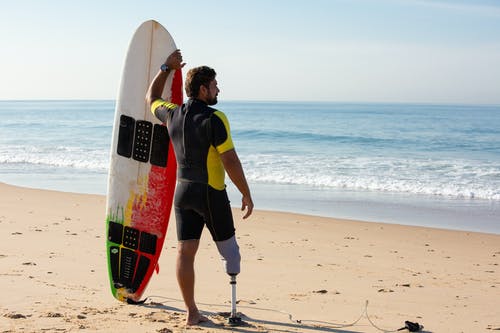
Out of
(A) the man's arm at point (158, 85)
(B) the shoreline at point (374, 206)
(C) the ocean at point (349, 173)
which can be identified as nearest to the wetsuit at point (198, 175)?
(A) the man's arm at point (158, 85)

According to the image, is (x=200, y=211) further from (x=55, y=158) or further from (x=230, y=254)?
(x=55, y=158)

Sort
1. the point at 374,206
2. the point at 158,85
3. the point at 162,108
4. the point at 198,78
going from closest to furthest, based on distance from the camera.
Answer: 1. the point at 198,78
2. the point at 162,108
3. the point at 158,85
4. the point at 374,206

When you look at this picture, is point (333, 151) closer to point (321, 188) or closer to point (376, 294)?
point (321, 188)

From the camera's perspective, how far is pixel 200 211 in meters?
3.94

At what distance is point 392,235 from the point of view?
8.12 metres

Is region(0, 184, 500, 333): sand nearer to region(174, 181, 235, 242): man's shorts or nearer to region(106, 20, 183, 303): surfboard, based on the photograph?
region(106, 20, 183, 303): surfboard

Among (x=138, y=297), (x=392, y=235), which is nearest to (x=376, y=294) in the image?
(x=138, y=297)

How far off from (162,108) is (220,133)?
0.56 meters

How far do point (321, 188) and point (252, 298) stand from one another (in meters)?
8.38

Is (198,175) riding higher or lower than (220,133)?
lower

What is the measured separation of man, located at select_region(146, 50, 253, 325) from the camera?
3.81 m

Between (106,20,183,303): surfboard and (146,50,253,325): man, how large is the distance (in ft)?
3.02

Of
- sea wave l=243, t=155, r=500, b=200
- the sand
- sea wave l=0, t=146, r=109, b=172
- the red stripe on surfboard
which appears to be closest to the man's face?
the red stripe on surfboard

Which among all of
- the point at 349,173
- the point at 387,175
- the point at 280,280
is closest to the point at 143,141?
the point at 280,280
